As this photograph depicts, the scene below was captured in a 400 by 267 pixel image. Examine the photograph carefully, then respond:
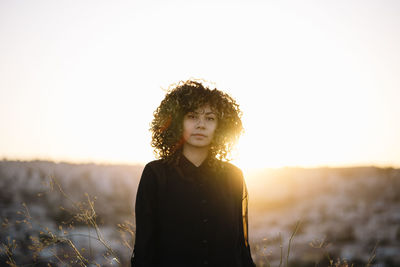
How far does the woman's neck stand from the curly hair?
5cm

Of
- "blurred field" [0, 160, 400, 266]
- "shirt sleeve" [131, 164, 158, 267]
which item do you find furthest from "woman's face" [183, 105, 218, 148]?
"blurred field" [0, 160, 400, 266]

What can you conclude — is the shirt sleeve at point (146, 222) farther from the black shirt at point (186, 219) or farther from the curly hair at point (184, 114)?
the curly hair at point (184, 114)

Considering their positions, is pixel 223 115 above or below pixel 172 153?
above

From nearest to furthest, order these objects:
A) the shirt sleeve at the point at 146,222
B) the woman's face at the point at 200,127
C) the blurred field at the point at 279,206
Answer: the shirt sleeve at the point at 146,222 < the woman's face at the point at 200,127 < the blurred field at the point at 279,206

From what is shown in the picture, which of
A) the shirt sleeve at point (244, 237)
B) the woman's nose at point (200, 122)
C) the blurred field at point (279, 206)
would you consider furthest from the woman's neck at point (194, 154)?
the blurred field at point (279, 206)

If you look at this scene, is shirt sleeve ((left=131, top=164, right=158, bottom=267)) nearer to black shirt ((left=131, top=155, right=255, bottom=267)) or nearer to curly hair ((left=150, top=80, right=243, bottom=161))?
black shirt ((left=131, top=155, right=255, bottom=267))

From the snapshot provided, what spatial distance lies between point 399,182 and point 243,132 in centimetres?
1334

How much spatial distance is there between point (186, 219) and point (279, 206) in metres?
10.4

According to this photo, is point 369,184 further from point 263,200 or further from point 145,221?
point 145,221

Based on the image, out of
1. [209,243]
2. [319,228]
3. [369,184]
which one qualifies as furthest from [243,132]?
[369,184]

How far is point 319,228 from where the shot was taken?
10805 mm

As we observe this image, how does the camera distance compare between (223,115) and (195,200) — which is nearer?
(195,200)

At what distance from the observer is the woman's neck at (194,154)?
2.26 metres

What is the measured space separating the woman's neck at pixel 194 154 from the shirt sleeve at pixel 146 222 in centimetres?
25
